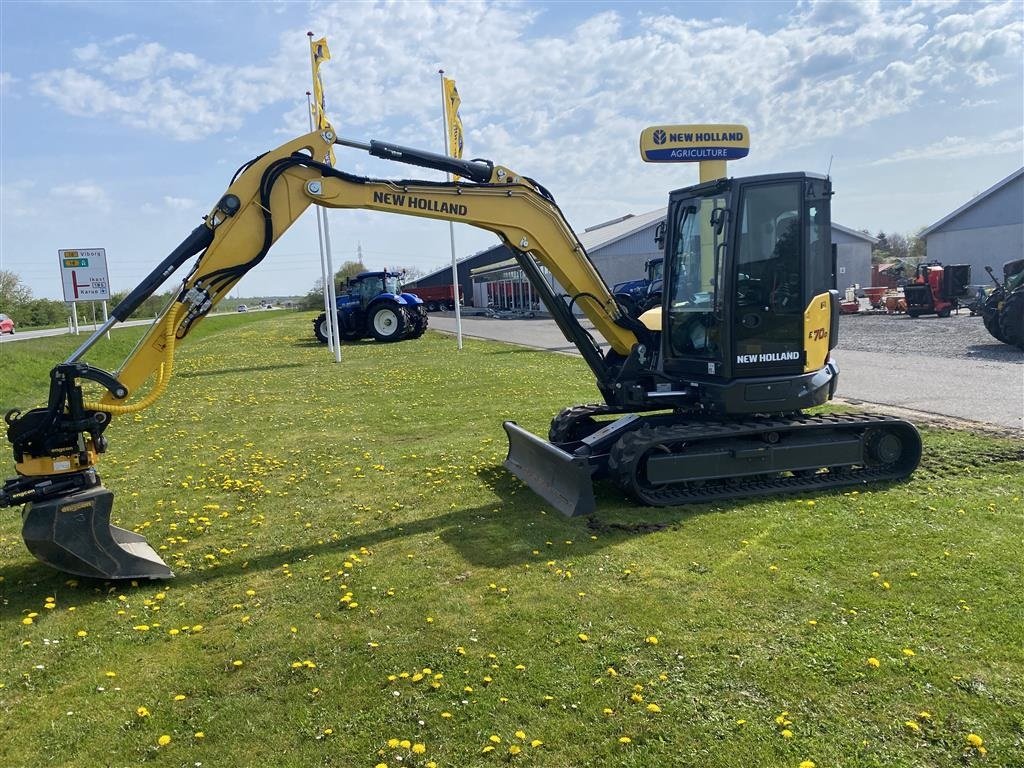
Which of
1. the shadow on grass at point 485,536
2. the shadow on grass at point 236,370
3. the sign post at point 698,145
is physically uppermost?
the sign post at point 698,145

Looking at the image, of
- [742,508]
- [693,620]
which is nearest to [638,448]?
[742,508]

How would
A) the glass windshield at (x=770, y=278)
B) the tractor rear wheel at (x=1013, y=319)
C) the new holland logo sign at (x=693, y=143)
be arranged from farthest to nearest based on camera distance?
the tractor rear wheel at (x=1013, y=319) < the new holland logo sign at (x=693, y=143) < the glass windshield at (x=770, y=278)

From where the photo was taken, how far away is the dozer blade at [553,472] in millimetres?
6973

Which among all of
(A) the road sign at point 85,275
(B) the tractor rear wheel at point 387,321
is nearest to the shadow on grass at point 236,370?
(A) the road sign at point 85,275

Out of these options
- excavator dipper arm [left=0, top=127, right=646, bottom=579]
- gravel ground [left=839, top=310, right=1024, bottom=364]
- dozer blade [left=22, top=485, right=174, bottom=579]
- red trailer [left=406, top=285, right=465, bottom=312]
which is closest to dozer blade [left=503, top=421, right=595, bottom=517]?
excavator dipper arm [left=0, top=127, right=646, bottom=579]

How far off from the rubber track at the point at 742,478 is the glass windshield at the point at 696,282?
33.0 inches

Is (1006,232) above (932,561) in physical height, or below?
above

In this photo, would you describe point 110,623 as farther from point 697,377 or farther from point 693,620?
point 697,377

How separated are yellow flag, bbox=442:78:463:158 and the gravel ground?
11707 mm

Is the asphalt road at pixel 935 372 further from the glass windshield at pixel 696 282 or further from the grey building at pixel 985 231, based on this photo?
the grey building at pixel 985 231

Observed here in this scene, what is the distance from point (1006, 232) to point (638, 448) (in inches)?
1605

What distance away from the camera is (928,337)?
22.0 metres

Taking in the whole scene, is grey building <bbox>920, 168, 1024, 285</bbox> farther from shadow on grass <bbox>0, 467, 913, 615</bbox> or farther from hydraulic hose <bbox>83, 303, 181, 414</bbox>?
hydraulic hose <bbox>83, 303, 181, 414</bbox>

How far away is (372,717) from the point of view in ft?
13.0
